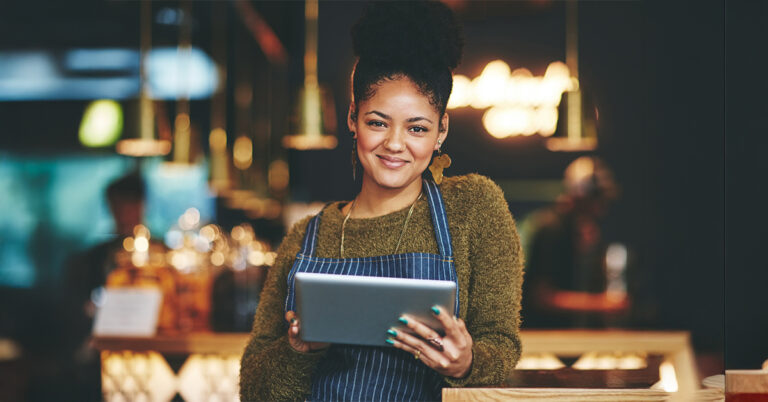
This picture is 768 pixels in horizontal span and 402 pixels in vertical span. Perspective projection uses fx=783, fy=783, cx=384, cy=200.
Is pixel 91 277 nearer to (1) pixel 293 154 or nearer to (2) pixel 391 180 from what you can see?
(2) pixel 391 180

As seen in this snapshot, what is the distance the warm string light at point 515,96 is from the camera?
21.3ft

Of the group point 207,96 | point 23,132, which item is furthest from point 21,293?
point 207,96

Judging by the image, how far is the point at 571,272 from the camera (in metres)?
5.79

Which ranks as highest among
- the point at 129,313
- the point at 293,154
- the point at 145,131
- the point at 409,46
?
the point at 293,154

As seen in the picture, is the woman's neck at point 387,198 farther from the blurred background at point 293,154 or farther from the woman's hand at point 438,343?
the blurred background at point 293,154

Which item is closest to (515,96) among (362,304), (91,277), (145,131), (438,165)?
(145,131)

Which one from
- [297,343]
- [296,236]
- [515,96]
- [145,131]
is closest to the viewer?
[297,343]

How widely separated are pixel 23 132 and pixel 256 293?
18.4ft

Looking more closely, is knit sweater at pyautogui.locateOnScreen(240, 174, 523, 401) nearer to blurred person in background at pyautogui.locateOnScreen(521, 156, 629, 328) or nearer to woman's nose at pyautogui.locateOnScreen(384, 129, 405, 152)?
woman's nose at pyautogui.locateOnScreen(384, 129, 405, 152)

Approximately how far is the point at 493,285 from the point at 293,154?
664 cm

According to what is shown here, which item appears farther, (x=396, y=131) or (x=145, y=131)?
(x=145, y=131)

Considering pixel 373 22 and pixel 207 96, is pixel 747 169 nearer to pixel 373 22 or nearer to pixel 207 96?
pixel 373 22

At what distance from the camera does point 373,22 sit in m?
1.61

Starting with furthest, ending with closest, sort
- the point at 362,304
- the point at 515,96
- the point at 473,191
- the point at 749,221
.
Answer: the point at 515,96, the point at 749,221, the point at 473,191, the point at 362,304
